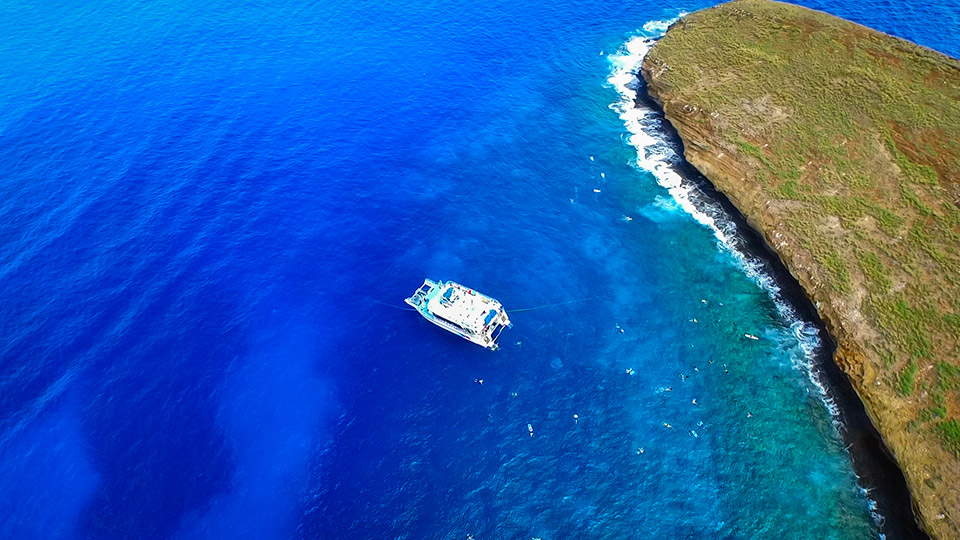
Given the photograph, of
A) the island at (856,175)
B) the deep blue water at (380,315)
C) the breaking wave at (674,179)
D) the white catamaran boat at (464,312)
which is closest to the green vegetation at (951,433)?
the island at (856,175)

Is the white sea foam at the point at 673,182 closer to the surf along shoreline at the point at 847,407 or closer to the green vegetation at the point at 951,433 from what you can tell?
the surf along shoreline at the point at 847,407

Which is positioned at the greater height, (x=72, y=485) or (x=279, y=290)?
(x=279, y=290)

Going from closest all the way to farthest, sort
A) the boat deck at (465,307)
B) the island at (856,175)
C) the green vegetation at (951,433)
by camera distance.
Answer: the green vegetation at (951,433) < the island at (856,175) < the boat deck at (465,307)

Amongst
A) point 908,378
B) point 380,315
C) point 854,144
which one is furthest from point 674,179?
point 380,315

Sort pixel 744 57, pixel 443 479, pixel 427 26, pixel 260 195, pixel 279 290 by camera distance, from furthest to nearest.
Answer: pixel 427 26 < pixel 744 57 < pixel 260 195 < pixel 279 290 < pixel 443 479

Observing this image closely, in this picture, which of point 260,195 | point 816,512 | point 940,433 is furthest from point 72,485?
point 940,433

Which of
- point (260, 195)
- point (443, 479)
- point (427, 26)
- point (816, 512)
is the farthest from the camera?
point (427, 26)

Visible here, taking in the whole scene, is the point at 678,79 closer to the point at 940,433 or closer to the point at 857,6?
the point at 857,6
